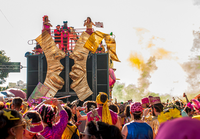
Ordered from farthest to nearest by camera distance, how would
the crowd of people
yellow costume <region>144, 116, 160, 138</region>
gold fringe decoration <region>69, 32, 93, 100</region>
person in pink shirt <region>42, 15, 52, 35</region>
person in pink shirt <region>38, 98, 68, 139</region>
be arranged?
1. person in pink shirt <region>42, 15, 52, 35</region>
2. gold fringe decoration <region>69, 32, 93, 100</region>
3. yellow costume <region>144, 116, 160, 138</region>
4. person in pink shirt <region>38, 98, 68, 139</region>
5. the crowd of people

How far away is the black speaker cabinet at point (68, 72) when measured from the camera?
41.1ft

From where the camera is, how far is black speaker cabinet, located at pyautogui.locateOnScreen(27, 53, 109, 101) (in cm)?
1252

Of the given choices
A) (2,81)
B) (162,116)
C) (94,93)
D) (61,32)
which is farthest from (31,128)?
(2,81)

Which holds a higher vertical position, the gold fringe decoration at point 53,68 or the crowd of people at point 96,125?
the gold fringe decoration at point 53,68

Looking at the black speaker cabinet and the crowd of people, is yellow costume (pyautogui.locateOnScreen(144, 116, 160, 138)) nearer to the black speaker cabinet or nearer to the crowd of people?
the crowd of people

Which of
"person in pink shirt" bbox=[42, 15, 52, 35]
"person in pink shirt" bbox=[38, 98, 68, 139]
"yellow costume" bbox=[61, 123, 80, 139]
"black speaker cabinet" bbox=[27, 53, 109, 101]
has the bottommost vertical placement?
"yellow costume" bbox=[61, 123, 80, 139]

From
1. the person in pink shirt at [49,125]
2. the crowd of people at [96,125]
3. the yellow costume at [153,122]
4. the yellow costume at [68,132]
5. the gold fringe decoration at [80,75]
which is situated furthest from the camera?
the gold fringe decoration at [80,75]

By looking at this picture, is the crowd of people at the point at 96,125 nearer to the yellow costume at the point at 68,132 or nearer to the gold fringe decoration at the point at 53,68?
the yellow costume at the point at 68,132

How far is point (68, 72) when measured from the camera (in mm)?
12672

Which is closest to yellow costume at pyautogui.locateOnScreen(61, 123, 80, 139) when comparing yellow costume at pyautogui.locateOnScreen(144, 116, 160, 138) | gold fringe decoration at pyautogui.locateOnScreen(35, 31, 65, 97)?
yellow costume at pyautogui.locateOnScreen(144, 116, 160, 138)

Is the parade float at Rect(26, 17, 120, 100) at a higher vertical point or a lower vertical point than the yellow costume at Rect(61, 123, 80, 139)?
higher

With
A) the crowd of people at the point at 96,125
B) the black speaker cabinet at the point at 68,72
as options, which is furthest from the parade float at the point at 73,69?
the crowd of people at the point at 96,125

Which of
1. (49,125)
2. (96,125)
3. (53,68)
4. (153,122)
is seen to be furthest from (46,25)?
(96,125)

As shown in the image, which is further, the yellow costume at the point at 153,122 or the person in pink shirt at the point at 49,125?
the yellow costume at the point at 153,122
